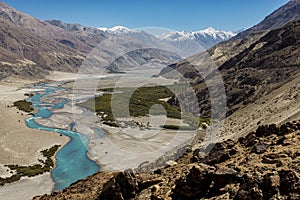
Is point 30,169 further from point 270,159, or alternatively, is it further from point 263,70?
point 263,70

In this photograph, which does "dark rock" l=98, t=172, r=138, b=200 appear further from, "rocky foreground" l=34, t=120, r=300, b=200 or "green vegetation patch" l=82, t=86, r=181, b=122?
"green vegetation patch" l=82, t=86, r=181, b=122

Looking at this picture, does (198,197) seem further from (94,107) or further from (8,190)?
(94,107)

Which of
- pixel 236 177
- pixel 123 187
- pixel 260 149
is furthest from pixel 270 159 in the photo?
pixel 123 187

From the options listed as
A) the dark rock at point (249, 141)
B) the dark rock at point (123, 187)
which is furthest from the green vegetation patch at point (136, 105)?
the dark rock at point (123, 187)

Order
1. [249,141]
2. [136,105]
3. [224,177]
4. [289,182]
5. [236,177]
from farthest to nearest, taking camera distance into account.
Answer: [136,105] → [249,141] → [224,177] → [236,177] → [289,182]

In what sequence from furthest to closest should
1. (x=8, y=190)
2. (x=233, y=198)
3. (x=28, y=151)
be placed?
(x=28, y=151)
(x=8, y=190)
(x=233, y=198)

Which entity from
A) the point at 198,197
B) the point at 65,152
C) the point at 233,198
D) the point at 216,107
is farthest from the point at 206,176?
the point at 216,107

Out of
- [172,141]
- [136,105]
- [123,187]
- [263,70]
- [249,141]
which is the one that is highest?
[263,70]

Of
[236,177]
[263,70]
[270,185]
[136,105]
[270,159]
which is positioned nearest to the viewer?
[270,185]
